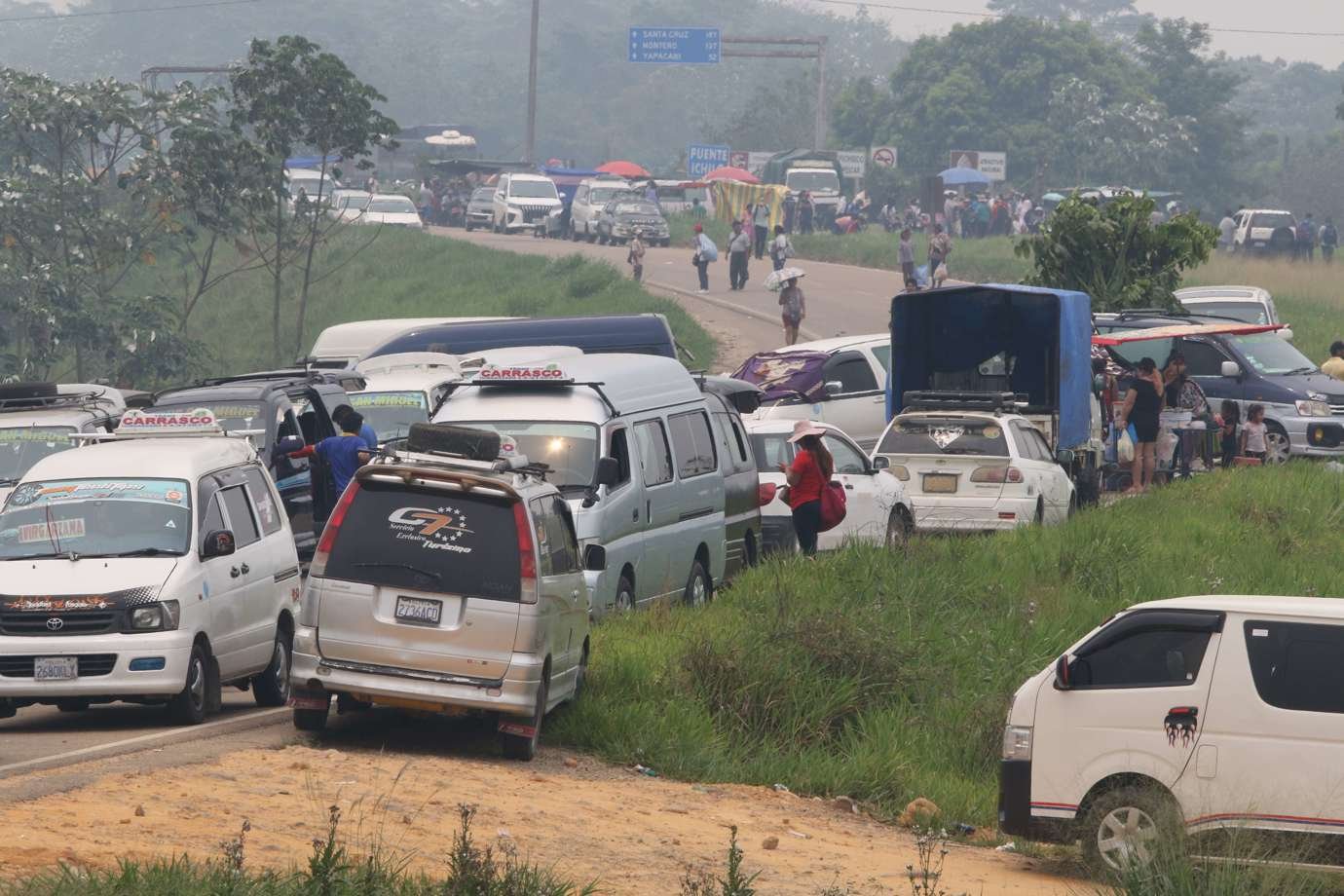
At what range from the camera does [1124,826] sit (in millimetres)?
10320

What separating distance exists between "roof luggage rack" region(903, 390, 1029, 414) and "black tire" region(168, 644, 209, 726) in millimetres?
10894

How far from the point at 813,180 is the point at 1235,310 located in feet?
136

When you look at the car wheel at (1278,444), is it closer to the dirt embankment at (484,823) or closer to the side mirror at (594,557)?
the side mirror at (594,557)

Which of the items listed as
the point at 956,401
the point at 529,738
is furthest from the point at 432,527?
the point at 956,401

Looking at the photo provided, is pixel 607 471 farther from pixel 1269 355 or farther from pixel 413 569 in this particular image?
pixel 1269 355

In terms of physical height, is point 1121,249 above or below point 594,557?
above

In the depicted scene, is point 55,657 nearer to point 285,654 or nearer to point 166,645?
point 166,645

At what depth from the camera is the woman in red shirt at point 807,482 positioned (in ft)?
59.1

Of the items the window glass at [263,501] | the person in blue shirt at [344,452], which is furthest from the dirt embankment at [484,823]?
the person in blue shirt at [344,452]

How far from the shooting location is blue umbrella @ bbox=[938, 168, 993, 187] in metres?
71.2

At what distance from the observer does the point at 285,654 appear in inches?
573

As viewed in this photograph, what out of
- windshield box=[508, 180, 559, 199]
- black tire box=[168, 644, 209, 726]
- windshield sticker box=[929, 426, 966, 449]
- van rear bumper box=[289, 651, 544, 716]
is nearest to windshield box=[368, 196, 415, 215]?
windshield box=[508, 180, 559, 199]

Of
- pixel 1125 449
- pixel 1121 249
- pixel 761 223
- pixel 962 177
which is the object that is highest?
pixel 962 177

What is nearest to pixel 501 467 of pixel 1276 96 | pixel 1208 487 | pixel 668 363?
pixel 668 363
